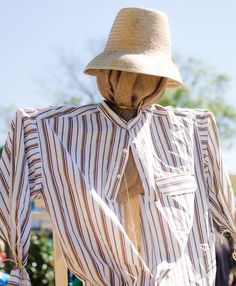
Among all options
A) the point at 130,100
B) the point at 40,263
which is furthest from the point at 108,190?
the point at 40,263

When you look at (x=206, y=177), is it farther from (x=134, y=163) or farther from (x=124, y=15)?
(x=124, y=15)

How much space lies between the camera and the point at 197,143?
4586 millimetres

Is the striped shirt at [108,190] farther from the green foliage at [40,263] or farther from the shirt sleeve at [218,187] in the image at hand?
the green foliage at [40,263]

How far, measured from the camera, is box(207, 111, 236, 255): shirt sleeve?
461 centimetres

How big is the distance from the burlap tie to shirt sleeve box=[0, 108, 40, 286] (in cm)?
39

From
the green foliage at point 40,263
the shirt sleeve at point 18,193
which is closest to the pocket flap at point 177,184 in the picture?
the shirt sleeve at point 18,193

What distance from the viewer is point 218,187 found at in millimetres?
4613

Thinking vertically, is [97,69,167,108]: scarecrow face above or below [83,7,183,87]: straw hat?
below

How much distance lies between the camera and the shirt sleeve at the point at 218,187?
461 cm

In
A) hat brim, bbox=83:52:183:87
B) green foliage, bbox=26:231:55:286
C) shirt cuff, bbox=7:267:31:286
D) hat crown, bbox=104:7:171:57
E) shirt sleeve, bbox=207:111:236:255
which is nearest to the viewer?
shirt cuff, bbox=7:267:31:286

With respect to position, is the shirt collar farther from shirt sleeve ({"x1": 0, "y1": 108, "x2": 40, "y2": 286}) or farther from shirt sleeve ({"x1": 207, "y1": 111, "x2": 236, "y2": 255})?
shirt sleeve ({"x1": 207, "y1": 111, "x2": 236, "y2": 255})

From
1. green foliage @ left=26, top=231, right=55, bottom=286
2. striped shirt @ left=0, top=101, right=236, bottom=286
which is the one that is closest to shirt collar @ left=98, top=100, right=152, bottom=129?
striped shirt @ left=0, top=101, right=236, bottom=286

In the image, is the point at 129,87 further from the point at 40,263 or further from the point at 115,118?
the point at 40,263

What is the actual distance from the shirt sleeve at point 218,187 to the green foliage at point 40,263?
652 centimetres
